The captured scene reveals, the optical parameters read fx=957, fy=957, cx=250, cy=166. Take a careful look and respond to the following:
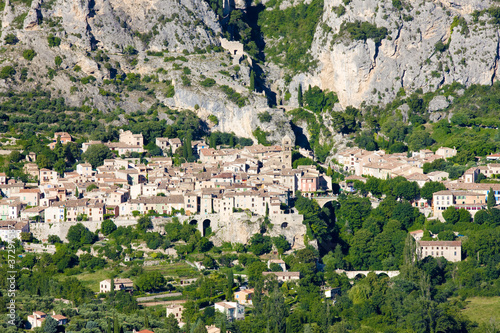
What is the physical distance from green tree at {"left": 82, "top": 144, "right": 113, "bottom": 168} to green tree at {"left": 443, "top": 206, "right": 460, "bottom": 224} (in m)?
35.2

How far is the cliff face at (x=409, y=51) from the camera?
11762cm

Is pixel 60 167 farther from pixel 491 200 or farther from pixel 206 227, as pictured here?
pixel 491 200

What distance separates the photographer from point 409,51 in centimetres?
11862

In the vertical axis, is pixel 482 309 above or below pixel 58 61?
below

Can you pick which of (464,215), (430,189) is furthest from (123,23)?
(464,215)

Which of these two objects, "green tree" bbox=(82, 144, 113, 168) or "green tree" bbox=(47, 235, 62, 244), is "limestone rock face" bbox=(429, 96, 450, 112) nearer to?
"green tree" bbox=(82, 144, 113, 168)

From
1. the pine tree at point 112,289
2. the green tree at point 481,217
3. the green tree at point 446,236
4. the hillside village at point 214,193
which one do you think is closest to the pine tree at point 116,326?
the hillside village at point 214,193

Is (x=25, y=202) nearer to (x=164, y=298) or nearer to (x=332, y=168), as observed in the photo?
(x=164, y=298)

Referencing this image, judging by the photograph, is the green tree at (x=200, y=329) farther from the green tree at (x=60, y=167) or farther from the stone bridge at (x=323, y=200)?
the green tree at (x=60, y=167)

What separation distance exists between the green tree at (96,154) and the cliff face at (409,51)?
3342 cm

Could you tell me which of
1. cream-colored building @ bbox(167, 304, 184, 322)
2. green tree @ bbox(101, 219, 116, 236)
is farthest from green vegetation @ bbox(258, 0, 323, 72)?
cream-colored building @ bbox(167, 304, 184, 322)

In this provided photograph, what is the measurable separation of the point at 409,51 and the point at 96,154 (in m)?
43.1

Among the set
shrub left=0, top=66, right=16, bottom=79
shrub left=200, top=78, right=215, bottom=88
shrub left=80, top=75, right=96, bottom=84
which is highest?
shrub left=0, top=66, right=16, bottom=79

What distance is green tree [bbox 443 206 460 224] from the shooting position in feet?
278
